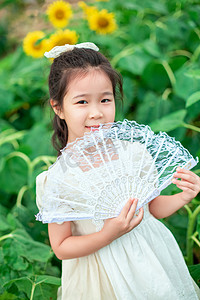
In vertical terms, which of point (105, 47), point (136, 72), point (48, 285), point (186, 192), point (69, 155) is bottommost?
point (48, 285)

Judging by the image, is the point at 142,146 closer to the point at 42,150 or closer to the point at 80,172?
the point at 80,172

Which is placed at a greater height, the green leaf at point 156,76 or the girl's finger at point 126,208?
the green leaf at point 156,76

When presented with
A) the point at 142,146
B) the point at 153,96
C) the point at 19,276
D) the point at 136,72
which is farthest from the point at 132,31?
the point at 19,276

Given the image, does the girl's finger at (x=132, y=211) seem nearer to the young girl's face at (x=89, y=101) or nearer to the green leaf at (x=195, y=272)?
the young girl's face at (x=89, y=101)

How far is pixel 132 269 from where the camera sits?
0.95 m

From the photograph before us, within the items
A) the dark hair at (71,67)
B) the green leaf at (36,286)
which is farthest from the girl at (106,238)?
the green leaf at (36,286)

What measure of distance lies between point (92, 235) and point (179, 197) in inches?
9.5

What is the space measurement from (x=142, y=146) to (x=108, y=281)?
0.36 meters

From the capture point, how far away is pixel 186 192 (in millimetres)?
945

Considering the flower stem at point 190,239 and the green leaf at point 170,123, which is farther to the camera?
the green leaf at point 170,123

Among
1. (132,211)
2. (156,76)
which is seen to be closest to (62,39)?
(156,76)

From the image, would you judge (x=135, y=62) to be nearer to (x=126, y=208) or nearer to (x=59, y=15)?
(x=59, y=15)

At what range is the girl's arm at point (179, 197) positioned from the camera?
0.92 m

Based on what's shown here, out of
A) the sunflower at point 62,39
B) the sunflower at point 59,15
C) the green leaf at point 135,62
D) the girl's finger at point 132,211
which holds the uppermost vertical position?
the sunflower at point 59,15
